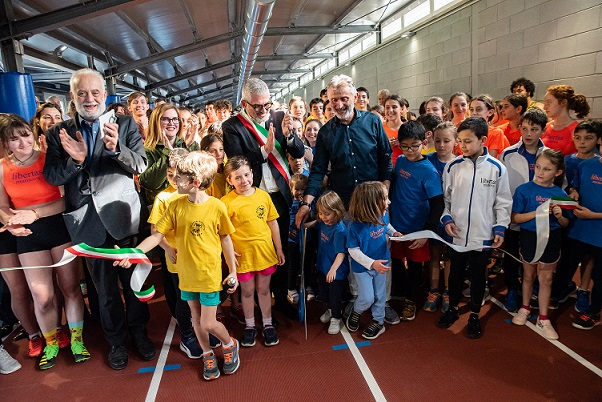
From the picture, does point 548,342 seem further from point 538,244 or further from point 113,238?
point 113,238

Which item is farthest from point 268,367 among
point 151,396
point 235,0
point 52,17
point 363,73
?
point 363,73

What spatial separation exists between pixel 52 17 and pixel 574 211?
7240mm

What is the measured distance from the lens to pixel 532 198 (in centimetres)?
282

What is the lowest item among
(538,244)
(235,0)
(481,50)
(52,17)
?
(538,244)

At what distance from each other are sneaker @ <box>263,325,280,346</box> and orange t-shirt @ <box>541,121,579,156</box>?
9.56ft

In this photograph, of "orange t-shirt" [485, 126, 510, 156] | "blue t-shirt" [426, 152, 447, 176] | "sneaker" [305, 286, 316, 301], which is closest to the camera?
"blue t-shirt" [426, 152, 447, 176]

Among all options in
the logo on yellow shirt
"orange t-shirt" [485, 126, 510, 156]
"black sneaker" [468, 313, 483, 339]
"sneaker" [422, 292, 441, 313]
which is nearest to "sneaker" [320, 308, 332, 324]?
"sneaker" [422, 292, 441, 313]

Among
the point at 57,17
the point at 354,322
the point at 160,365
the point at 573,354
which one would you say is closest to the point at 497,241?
the point at 573,354

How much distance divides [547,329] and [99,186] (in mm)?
3447

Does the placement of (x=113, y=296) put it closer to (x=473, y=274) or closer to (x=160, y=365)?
(x=160, y=365)

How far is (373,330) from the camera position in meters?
2.92

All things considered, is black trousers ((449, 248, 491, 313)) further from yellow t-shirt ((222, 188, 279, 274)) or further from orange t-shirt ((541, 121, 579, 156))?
yellow t-shirt ((222, 188, 279, 274))

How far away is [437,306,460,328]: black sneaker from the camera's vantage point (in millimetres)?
3004

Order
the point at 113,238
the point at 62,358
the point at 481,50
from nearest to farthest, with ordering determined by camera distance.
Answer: the point at 113,238 < the point at 62,358 < the point at 481,50
